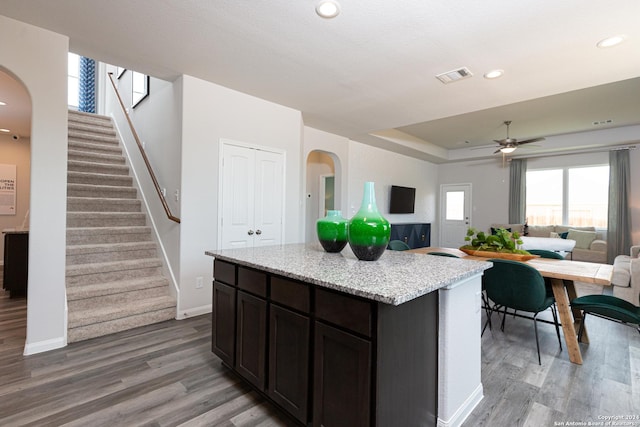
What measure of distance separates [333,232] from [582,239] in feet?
23.5

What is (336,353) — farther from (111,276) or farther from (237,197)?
(111,276)

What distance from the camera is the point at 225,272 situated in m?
2.18

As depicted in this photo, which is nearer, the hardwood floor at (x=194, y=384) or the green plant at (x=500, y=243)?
the hardwood floor at (x=194, y=384)

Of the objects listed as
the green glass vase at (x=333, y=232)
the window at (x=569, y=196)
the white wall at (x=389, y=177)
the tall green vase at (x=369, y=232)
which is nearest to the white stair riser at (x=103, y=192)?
the green glass vase at (x=333, y=232)

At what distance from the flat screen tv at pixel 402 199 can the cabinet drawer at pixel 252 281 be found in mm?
5931

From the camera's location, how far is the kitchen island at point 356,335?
129 centimetres

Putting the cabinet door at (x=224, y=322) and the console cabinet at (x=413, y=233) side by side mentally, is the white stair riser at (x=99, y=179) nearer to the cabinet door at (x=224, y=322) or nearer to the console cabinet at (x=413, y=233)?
the cabinet door at (x=224, y=322)

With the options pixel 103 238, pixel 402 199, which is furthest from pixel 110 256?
pixel 402 199

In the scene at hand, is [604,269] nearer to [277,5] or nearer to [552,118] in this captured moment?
[277,5]

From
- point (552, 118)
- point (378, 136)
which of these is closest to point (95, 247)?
point (378, 136)

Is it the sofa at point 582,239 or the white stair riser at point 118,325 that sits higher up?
the sofa at point 582,239

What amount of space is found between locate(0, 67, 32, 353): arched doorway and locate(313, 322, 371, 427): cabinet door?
2.70 metres

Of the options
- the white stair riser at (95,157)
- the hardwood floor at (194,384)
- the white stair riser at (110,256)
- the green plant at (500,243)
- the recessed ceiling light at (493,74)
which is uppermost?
the recessed ceiling light at (493,74)

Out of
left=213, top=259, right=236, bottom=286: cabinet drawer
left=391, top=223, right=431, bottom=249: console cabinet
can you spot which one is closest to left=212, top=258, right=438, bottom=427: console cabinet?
left=213, top=259, right=236, bottom=286: cabinet drawer
